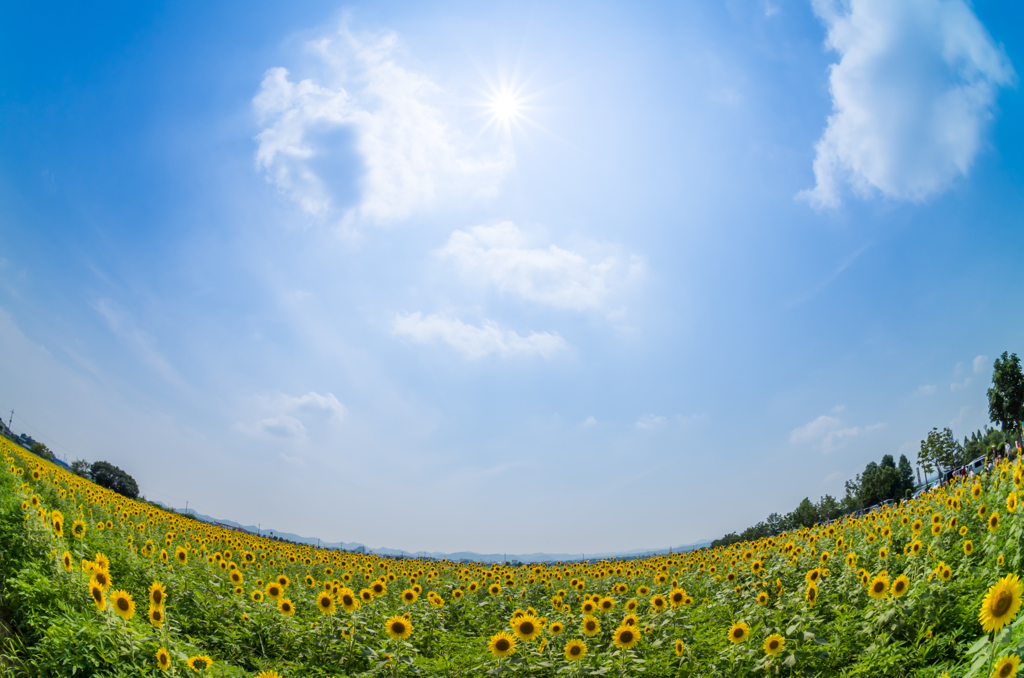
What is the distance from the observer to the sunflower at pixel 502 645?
6105mm

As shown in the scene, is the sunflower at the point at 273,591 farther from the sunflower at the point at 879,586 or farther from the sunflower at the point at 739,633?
the sunflower at the point at 879,586

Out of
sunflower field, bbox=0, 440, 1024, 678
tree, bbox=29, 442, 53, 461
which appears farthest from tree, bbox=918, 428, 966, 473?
tree, bbox=29, 442, 53, 461

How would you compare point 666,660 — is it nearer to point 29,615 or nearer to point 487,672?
point 487,672

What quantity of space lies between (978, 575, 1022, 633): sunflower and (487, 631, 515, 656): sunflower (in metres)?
4.84

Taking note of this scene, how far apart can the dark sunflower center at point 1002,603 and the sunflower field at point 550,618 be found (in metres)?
0.01

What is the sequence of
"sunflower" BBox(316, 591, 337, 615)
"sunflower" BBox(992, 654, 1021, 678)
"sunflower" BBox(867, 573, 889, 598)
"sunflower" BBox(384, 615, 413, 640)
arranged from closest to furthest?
"sunflower" BBox(992, 654, 1021, 678) → "sunflower" BBox(867, 573, 889, 598) → "sunflower" BBox(384, 615, 413, 640) → "sunflower" BBox(316, 591, 337, 615)

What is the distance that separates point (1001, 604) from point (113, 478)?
261 ft

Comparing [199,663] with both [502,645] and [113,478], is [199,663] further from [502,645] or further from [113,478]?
[113,478]

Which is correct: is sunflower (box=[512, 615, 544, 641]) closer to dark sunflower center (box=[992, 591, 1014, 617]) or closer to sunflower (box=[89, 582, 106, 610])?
sunflower (box=[89, 582, 106, 610])

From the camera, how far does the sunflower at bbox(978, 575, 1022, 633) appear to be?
311 cm

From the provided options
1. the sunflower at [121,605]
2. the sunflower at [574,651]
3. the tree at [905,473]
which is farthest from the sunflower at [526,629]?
the tree at [905,473]

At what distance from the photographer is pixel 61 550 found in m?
6.55

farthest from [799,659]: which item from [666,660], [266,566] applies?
[266,566]

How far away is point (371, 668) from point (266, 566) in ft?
29.4
